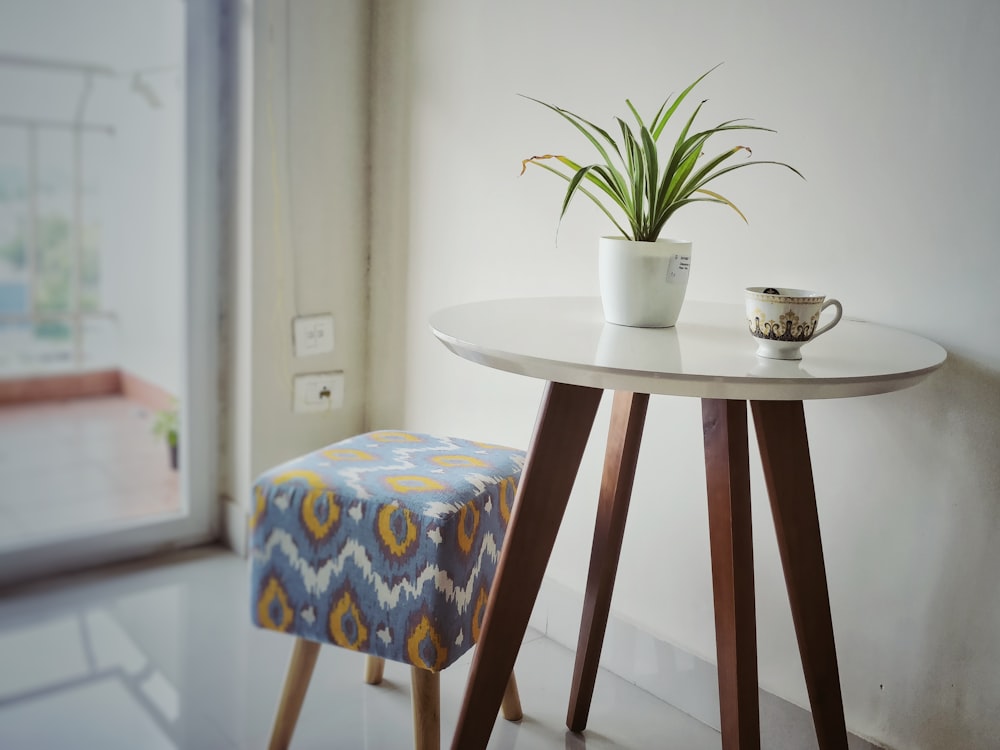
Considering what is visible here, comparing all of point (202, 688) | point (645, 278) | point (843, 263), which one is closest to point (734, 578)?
point (645, 278)

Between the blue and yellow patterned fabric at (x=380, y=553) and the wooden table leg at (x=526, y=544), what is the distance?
0.10 m

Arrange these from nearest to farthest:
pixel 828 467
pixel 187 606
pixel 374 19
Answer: pixel 828 467
pixel 187 606
pixel 374 19

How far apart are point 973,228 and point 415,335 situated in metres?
1.23

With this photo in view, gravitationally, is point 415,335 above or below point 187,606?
above

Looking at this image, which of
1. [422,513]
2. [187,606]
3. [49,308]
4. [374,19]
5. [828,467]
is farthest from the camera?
[374,19]

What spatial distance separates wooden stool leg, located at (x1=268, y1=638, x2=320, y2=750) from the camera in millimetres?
1264

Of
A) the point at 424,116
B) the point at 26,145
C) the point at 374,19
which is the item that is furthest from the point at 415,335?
the point at 26,145

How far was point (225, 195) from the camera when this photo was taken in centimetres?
204

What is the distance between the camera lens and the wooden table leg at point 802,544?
1.09 meters

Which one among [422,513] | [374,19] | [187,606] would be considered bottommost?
[187,606]

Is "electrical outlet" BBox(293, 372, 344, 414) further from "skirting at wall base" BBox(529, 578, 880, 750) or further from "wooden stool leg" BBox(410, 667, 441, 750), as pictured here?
"wooden stool leg" BBox(410, 667, 441, 750)

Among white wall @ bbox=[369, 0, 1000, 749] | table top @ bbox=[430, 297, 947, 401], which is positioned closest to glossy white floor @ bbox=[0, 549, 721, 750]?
white wall @ bbox=[369, 0, 1000, 749]

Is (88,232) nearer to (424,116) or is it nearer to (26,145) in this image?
(26,145)

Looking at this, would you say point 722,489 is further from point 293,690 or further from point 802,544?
point 293,690
